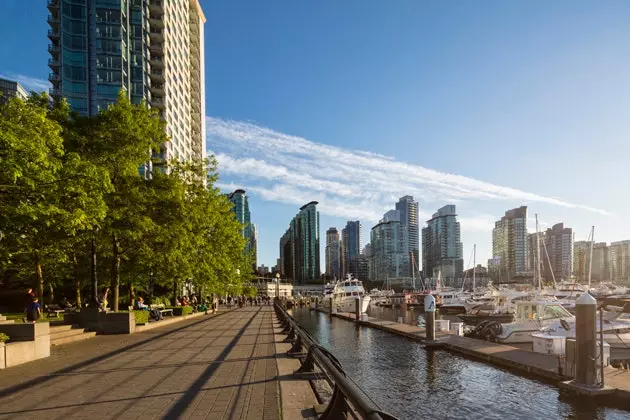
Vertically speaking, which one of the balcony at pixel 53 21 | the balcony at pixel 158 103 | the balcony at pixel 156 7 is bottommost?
the balcony at pixel 158 103

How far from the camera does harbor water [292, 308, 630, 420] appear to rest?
40.9 ft

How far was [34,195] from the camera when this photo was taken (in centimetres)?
1391

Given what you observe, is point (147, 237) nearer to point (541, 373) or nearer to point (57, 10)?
point (541, 373)

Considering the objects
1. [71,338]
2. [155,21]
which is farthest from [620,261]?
[71,338]

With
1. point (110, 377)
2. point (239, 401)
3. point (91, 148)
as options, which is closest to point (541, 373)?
point (239, 401)

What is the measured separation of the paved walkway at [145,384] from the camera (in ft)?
24.9

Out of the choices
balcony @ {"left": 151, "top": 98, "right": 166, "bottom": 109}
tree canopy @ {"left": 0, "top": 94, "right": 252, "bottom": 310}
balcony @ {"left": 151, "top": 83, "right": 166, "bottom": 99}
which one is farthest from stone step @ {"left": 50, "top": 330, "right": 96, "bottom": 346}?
balcony @ {"left": 151, "top": 83, "right": 166, "bottom": 99}

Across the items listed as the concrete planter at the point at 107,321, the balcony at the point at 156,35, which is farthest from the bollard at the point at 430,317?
the balcony at the point at 156,35

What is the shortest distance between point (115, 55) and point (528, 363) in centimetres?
8063

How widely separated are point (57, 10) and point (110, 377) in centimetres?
8877

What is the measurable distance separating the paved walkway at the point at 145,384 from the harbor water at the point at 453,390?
416cm

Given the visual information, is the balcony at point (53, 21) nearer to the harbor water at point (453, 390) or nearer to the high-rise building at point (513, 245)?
the harbor water at point (453, 390)

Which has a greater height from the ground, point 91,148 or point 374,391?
point 91,148

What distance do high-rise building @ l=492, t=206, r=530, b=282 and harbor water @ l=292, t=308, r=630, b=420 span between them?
539ft
